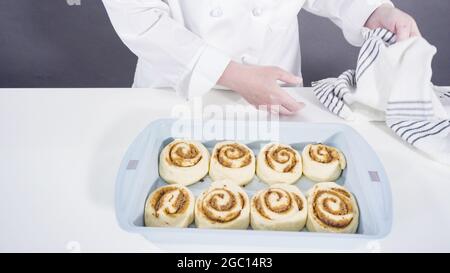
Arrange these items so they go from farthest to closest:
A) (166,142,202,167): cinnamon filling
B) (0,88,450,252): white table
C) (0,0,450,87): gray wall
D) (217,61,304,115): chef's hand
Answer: (0,0,450,87): gray wall, (217,61,304,115): chef's hand, (166,142,202,167): cinnamon filling, (0,88,450,252): white table

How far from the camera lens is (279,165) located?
77cm

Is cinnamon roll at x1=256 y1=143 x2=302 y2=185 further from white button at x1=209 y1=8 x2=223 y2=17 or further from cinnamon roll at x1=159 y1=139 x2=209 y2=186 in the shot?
white button at x1=209 y1=8 x2=223 y2=17

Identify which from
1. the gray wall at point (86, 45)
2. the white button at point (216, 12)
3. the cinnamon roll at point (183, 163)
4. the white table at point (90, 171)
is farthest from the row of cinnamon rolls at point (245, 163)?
the gray wall at point (86, 45)

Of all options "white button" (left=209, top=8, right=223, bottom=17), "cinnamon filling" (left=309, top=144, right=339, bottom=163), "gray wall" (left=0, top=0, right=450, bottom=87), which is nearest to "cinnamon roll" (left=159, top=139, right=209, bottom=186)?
"cinnamon filling" (left=309, top=144, right=339, bottom=163)

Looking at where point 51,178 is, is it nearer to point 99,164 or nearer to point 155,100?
point 99,164

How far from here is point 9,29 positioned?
7.82ft

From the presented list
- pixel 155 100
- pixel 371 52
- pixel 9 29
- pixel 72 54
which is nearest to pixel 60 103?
pixel 155 100

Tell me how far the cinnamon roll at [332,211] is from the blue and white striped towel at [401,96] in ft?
0.78

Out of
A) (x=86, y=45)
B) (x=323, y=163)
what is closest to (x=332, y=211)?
(x=323, y=163)

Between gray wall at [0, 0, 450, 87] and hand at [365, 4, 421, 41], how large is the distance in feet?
3.60

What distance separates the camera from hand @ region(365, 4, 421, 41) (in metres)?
0.97

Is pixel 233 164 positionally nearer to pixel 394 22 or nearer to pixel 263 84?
pixel 263 84

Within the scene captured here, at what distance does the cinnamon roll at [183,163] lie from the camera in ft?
2.51

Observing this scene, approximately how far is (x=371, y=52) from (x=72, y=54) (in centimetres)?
183
